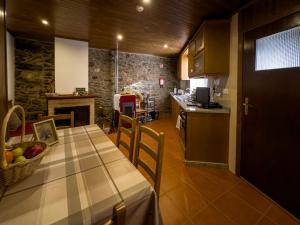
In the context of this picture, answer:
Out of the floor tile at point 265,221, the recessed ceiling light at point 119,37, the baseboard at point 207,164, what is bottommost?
the floor tile at point 265,221

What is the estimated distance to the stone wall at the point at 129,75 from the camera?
4988mm

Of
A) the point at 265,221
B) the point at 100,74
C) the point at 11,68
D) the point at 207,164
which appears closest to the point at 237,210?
the point at 265,221

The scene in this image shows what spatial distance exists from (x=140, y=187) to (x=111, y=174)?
0.21m

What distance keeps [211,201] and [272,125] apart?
104 centimetres

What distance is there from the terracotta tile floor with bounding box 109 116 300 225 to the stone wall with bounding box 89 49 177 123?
135 inches

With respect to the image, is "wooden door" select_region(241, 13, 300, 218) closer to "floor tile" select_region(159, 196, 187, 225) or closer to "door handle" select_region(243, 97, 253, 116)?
"door handle" select_region(243, 97, 253, 116)

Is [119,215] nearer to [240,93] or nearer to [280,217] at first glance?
[280,217]

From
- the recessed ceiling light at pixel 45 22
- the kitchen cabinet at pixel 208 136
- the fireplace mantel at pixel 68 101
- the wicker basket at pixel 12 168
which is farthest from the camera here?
the fireplace mantel at pixel 68 101

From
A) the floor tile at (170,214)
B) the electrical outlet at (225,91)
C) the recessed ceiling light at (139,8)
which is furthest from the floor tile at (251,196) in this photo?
the recessed ceiling light at (139,8)

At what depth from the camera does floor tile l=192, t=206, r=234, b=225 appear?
1486mm

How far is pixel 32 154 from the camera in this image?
2.90 ft

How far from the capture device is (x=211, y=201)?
1757 millimetres

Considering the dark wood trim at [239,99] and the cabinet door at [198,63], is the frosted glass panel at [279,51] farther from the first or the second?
the cabinet door at [198,63]

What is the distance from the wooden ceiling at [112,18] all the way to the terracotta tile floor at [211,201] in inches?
90.6
